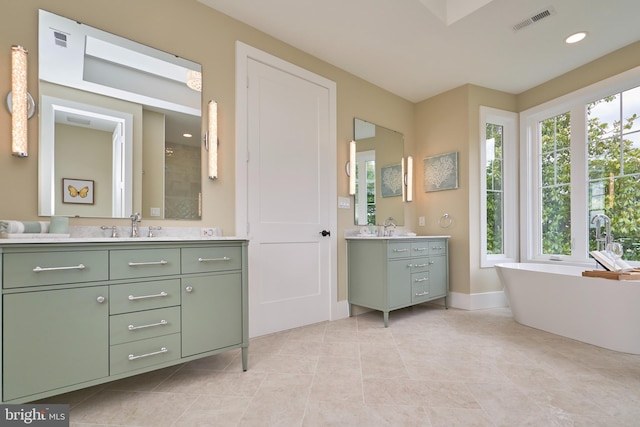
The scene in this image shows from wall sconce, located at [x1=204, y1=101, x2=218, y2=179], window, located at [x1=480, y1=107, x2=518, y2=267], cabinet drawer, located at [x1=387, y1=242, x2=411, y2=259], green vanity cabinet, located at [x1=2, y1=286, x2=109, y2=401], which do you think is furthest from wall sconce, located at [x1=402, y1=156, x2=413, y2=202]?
green vanity cabinet, located at [x1=2, y1=286, x2=109, y2=401]

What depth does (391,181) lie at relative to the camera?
149 inches

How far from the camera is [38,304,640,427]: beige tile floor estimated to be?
58.7 inches

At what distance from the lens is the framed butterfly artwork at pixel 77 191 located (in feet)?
5.89

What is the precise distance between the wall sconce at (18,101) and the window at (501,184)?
13.9 feet

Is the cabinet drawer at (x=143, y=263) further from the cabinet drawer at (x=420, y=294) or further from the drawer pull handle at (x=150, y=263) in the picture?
the cabinet drawer at (x=420, y=294)

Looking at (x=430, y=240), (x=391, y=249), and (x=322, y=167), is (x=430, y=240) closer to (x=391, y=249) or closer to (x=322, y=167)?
(x=391, y=249)

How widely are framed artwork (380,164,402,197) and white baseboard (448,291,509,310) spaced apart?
56.1 inches

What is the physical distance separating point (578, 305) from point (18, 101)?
410 cm

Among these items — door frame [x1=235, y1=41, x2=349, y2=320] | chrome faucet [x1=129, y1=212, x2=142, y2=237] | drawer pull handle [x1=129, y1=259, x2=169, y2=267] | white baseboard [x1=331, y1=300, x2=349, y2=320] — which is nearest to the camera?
drawer pull handle [x1=129, y1=259, x2=169, y2=267]

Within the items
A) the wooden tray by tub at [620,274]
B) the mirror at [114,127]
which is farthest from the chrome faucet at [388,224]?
the mirror at [114,127]

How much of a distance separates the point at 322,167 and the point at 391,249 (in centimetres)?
108

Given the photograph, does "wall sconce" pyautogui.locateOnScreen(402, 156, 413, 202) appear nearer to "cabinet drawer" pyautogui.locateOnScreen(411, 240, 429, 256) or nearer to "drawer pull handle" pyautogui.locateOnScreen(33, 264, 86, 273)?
"cabinet drawer" pyautogui.locateOnScreen(411, 240, 429, 256)

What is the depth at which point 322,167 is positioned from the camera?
3.16 m

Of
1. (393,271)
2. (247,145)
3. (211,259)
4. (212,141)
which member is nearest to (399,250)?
(393,271)
